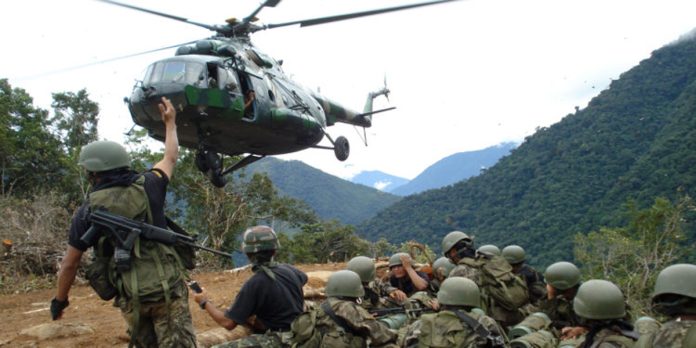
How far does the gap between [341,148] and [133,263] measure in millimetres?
9153

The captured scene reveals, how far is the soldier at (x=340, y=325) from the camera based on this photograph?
15.4 feet

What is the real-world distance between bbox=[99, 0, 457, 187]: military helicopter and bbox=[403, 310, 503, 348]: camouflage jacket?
5.43 metres

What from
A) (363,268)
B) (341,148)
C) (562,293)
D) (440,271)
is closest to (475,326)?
(363,268)

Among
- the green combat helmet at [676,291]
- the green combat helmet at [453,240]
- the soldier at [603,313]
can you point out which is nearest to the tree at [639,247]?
the green combat helmet at [453,240]

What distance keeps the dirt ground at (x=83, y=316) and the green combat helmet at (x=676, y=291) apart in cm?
447

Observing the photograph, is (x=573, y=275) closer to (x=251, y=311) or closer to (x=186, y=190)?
(x=251, y=311)

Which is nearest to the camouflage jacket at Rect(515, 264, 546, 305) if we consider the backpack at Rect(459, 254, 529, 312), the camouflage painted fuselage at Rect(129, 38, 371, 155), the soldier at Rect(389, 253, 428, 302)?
the backpack at Rect(459, 254, 529, 312)

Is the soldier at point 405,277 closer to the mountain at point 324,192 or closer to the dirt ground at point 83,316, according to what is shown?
the dirt ground at point 83,316

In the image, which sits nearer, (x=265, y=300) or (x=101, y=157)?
(x=101, y=157)

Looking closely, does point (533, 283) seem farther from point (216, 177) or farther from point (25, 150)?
point (25, 150)

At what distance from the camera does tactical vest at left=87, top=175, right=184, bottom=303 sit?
12.7ft

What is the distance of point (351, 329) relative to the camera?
4.80 m

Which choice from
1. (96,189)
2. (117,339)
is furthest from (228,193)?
(96,189)

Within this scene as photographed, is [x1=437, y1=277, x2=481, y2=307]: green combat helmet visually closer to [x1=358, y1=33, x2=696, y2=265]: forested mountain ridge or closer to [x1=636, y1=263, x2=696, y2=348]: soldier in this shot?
[x1=636, y1=263, x2=696, y2=348]: soldier
